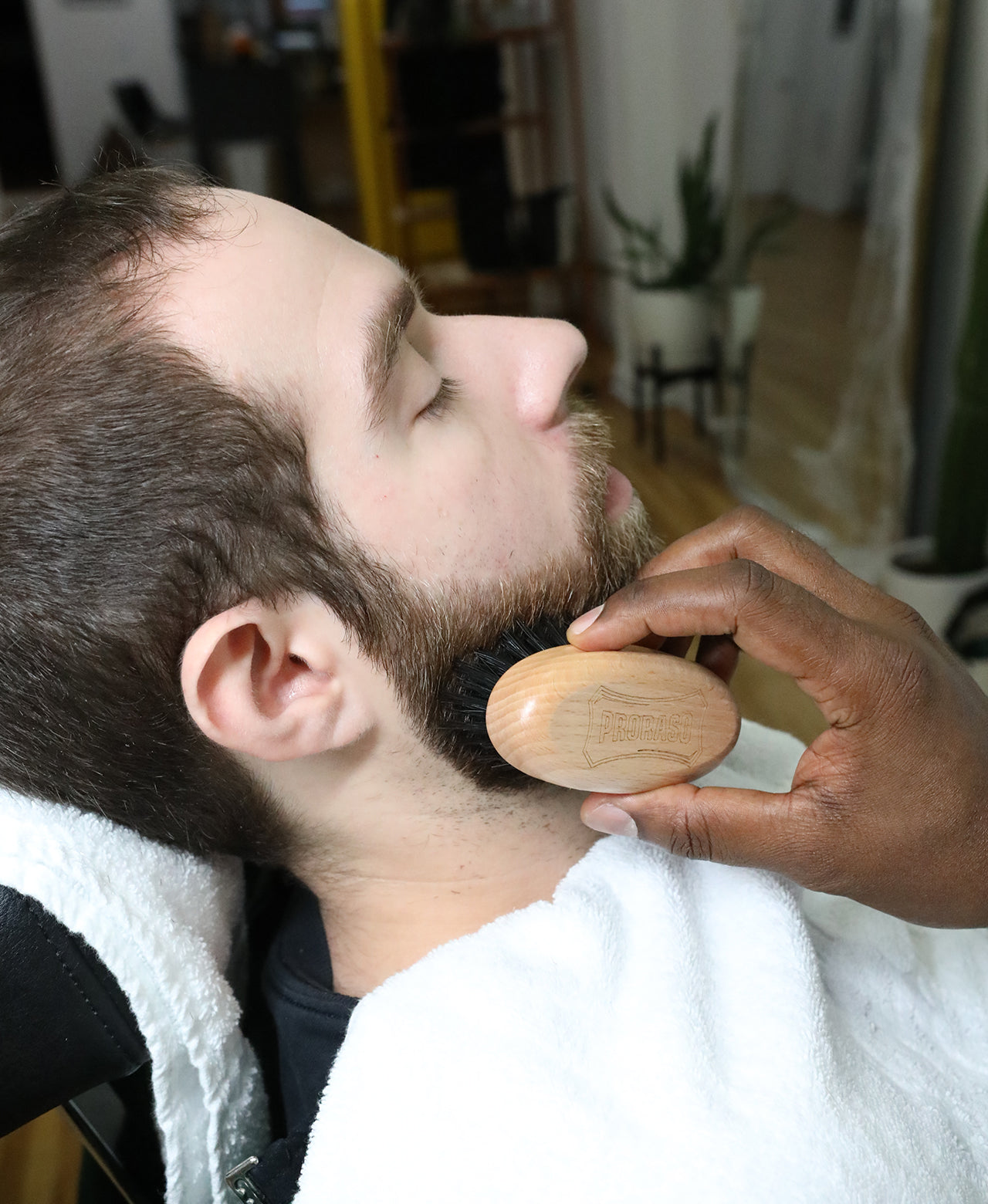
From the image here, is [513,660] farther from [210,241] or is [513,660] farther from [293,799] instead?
[210,241]

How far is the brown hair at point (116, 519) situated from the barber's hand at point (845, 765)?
0.23m

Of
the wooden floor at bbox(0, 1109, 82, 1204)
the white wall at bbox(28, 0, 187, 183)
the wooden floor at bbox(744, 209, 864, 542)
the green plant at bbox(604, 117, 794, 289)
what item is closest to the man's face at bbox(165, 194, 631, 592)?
the wooden floor at bbox(0, 1109, 82, 1204)

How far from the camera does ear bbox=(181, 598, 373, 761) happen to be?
712 mm

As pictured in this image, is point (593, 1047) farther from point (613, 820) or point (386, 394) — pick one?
point (386, 394)

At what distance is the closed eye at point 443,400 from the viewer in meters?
0.78

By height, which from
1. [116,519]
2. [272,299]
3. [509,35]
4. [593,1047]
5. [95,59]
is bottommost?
[593,1047]

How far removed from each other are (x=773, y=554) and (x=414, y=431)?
0.91ft

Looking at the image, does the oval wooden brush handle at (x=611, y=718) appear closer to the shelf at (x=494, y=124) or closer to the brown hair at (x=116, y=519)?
the brown hair at (x=116, y=519)

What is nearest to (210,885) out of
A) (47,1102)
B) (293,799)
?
(293,799)

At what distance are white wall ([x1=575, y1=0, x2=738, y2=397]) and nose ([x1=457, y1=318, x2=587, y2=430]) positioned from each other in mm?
2286

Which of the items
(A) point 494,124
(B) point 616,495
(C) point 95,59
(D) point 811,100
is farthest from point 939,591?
(C) point 95,59

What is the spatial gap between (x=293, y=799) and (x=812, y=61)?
2300 mm

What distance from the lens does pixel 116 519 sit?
0.70 meters

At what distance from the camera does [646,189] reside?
3588 millimetres
